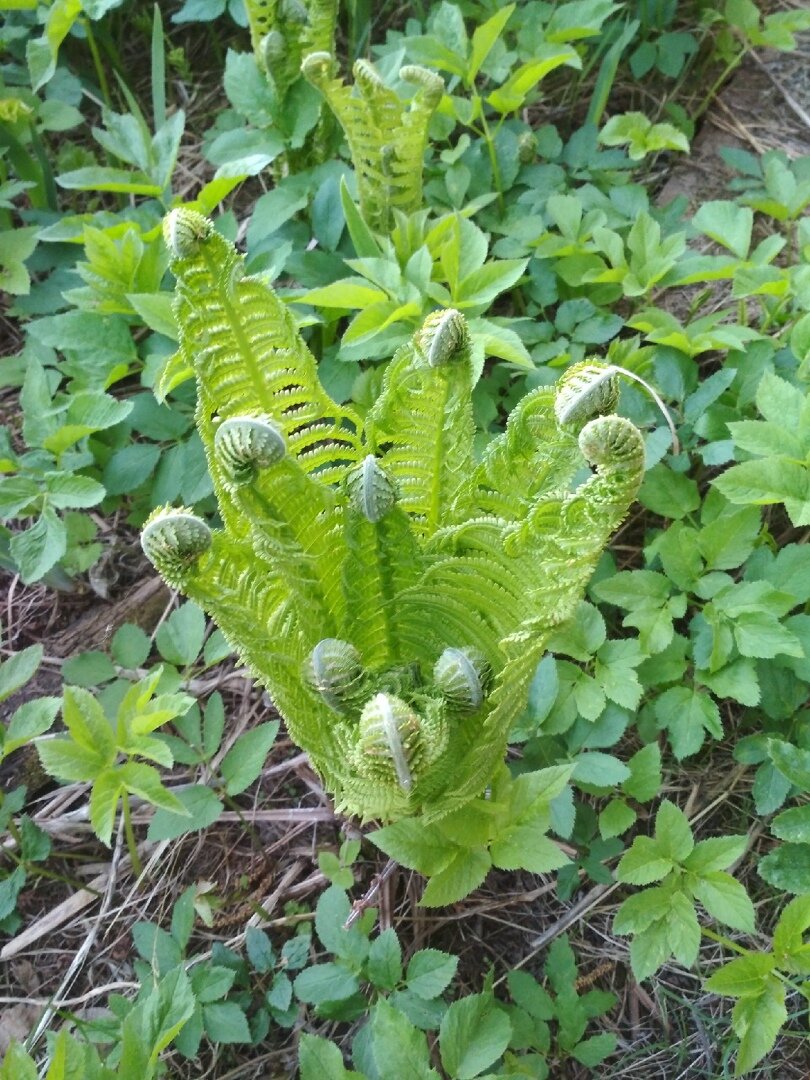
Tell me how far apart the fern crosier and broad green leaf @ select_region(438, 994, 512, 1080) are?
0.84ft

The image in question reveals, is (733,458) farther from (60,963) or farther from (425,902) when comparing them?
(60,963)

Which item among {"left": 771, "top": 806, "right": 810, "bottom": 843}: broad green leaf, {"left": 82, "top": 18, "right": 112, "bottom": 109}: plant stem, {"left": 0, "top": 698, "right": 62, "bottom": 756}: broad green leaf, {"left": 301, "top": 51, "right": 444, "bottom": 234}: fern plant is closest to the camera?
{"left": 771, "top": 806, "right": 810, "bottom": 843}: broad green leaf

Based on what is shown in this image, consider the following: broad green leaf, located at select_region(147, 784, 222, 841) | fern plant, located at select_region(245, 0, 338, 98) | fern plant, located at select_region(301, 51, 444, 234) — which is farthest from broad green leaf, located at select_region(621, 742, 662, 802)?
fern plant, located at select_region(245, 0, 338, 98)

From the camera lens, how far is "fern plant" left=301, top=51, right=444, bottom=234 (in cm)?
173

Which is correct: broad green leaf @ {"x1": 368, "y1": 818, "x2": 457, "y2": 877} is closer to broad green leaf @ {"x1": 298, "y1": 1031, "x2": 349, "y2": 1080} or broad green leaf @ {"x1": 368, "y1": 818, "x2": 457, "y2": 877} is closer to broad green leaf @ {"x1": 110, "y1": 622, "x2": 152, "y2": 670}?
broad green leaf @ {"x1": 298, "y1": 1031, "x2": 349, "y2": 1080}

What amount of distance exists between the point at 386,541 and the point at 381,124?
1.02 meters

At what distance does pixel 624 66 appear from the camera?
253 cm

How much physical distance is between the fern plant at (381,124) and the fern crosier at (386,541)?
2.43 ft

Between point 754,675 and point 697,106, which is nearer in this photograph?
point 754,675

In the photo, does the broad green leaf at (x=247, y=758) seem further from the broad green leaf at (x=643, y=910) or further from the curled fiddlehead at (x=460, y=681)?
the broad green leaf at (x=643, y=910)

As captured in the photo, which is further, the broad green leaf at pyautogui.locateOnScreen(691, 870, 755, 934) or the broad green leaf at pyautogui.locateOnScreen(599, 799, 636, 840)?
the broad green leaf at pyautogui.locateOnScreen(599, 799, 636, 840)

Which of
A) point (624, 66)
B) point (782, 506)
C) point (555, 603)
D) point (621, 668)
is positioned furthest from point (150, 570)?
point (624, 66)

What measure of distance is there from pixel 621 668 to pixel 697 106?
174 centimetres

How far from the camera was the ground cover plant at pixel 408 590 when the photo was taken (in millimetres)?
1178
